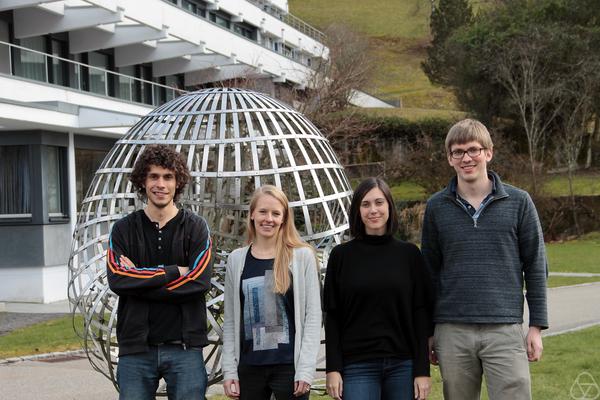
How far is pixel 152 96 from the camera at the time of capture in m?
24.2

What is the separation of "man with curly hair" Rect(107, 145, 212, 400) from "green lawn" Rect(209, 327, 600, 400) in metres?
2.88

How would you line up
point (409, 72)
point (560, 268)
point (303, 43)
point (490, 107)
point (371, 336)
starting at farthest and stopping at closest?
1. point (409, 72)
2. point (303, 43)
3. point (490, 107)
4. point (560, 268)
5. point (371, 336)

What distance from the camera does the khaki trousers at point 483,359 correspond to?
4.30 meters

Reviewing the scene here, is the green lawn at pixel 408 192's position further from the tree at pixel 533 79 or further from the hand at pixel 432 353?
the hand at pixel 432 353

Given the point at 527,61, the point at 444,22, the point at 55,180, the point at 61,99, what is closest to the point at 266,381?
the point at 55,180

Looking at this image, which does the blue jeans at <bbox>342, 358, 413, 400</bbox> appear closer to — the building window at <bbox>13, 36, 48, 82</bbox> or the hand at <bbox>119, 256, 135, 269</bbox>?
the hand at <bbox>119, 256, 135, 269</bbox>

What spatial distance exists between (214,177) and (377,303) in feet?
4.44

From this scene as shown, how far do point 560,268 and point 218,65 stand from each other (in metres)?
14.3

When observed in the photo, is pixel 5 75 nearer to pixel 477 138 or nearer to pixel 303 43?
pixel 477 138

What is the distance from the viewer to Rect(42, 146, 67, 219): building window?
57.0ft

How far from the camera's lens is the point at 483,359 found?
4344 millimetres

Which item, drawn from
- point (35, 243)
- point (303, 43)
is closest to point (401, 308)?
point (35, 243)

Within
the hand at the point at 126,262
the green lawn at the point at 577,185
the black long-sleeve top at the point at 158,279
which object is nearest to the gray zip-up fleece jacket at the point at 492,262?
the black long-sleeve top at the point at 158,279

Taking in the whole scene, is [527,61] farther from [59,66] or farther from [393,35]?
[393,35]
